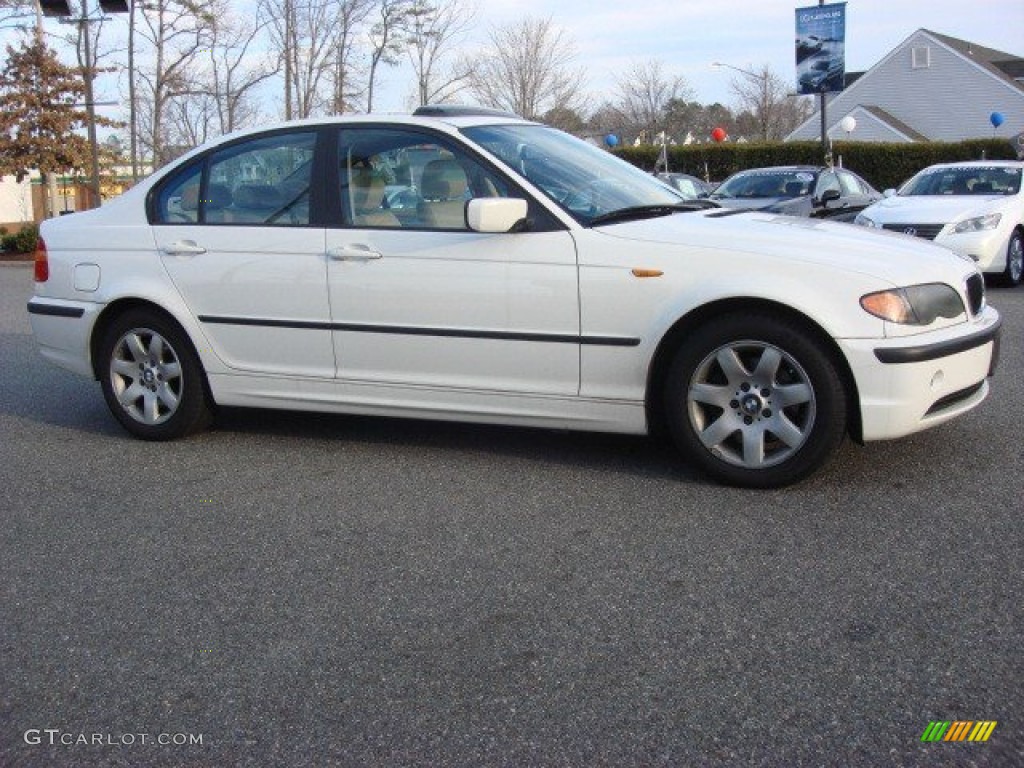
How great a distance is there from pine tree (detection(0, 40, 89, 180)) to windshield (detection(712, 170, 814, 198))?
20.2 m

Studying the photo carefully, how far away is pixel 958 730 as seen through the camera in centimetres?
272

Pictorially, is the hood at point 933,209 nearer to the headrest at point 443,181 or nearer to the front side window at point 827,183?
the front side window at point 827,183

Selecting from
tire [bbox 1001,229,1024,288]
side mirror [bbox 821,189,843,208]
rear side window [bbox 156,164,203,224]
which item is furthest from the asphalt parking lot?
side mirror [bbox 821,189,843,208]

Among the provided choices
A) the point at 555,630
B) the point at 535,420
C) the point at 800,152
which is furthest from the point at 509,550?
the point at 800,152

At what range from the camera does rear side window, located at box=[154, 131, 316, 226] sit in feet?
18.1

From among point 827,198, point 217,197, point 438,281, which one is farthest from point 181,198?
point 827,198

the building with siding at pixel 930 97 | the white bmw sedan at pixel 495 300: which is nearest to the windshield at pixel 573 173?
the white bmw sedan at pixel 495 300

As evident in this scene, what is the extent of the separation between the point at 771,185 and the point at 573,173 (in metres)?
9.68

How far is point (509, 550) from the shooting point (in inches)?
162

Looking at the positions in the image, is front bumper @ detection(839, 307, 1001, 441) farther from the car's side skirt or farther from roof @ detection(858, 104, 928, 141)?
roof @ detection(858, 104, 928, 141)

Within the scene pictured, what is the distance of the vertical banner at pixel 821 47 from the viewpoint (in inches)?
Answer: 889

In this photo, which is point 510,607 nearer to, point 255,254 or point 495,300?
point 495,300

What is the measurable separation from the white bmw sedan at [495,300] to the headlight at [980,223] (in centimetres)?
696

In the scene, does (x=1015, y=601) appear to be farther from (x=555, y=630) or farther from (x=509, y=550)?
(x=509, y=550)
